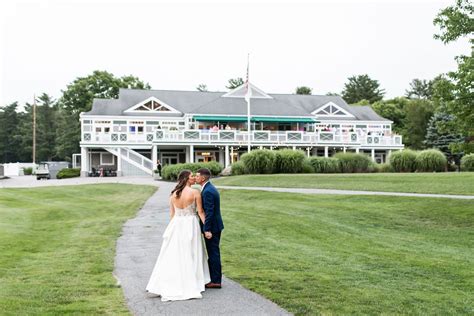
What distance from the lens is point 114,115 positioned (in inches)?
1984

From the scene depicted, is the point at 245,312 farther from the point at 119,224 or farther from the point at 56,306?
the point at 119,224

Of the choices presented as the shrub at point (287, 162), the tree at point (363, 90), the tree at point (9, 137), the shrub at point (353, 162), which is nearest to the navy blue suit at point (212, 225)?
the shrub at point (287, 162)

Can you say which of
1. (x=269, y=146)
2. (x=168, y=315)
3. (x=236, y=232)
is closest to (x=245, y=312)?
(x=168, y=315)

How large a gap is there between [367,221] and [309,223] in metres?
2.49

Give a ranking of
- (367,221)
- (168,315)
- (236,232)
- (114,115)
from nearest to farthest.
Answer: (168,315), (236,232), (367,221), (114,115)

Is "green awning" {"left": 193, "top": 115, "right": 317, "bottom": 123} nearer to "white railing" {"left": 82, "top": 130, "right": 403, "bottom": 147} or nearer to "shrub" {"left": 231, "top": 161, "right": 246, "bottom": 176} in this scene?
"white railing" {"left": 82, "top": 130, "right": 403, "bottom": 147}

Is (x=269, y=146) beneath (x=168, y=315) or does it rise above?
above

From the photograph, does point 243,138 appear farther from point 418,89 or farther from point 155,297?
point 418,89

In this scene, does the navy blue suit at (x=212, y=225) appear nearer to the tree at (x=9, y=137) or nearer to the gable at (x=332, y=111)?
the gable at (x=332, y=111)

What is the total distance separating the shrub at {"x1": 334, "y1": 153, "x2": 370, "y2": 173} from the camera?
37219 mm

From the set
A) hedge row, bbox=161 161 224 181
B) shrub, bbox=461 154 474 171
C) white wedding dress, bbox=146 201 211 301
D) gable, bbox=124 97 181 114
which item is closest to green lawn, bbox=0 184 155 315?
white wedding dress, bbox=146 201 211 301

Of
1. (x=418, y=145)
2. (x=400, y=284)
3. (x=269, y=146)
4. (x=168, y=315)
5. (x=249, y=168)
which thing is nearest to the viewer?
(x=168, y=315)

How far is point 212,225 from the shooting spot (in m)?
7.76

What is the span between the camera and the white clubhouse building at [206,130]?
45.0 meters
